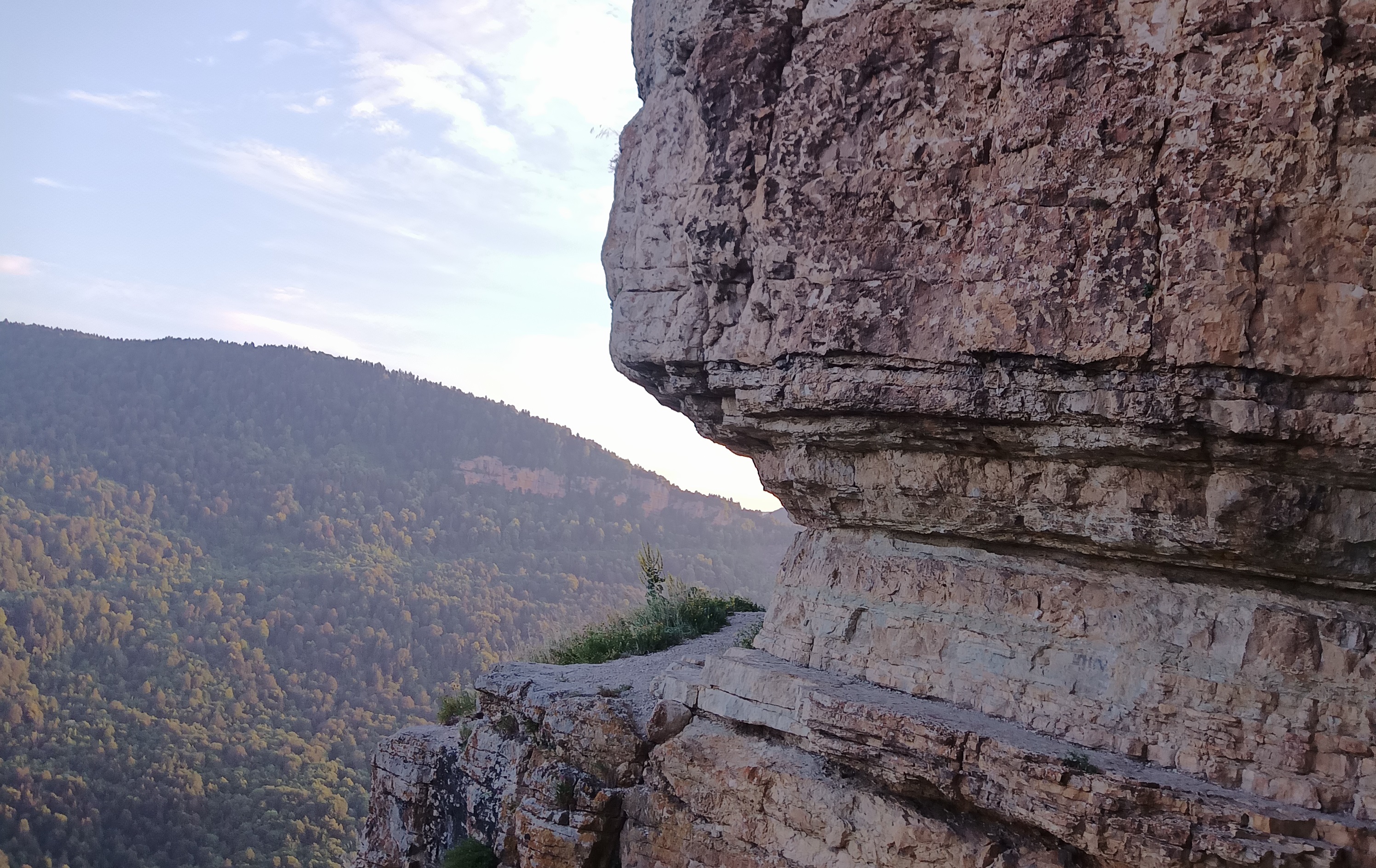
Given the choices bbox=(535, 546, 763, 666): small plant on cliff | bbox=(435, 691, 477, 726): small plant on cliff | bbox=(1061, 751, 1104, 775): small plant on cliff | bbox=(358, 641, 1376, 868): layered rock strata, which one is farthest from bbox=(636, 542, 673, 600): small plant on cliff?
bbox=(1061, 751, 1104, 775): small plant on cliff

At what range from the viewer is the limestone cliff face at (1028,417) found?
4.54 metres

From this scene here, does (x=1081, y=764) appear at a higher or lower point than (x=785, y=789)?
higher

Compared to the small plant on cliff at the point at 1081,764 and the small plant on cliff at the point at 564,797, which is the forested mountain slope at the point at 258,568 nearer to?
the small plant on cliff at the point at 564,797

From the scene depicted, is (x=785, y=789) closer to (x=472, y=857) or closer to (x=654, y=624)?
(x=472, y=857)

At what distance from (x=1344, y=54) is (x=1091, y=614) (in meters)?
3.30

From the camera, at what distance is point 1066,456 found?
5.52 meters

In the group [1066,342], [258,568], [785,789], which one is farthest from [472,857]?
[258,568]

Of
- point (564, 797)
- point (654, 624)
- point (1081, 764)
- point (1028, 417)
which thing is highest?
point (1028, 417)

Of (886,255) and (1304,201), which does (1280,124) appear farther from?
(886,255)

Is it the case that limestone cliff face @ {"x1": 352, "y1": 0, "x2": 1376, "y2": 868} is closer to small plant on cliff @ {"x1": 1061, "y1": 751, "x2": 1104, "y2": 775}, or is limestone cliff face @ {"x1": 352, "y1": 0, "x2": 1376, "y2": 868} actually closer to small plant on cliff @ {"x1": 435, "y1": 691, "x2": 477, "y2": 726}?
small plant on cliff @ {"x1": 1061, "y1": 751, "x2": 1104, "y2": 775}

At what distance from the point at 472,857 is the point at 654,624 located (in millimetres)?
3855

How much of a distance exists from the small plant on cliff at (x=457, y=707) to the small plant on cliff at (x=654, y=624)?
1124mm

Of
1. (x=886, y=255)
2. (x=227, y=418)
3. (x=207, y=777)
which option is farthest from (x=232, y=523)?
(x=886, y=255)

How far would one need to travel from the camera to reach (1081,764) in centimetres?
492
